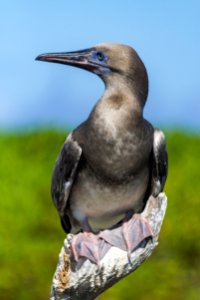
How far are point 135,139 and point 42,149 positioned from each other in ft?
23.3

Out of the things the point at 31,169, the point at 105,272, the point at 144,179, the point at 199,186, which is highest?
the point at 31,169

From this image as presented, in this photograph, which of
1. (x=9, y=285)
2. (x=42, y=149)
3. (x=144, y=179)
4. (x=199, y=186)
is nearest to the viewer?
(x=144, y=179)

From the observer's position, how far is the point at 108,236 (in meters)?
5.27

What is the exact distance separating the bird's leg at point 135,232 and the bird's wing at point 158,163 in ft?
0.70

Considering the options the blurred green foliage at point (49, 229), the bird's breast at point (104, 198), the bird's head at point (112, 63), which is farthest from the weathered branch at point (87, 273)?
the blurred green foliage at point (49, 229)

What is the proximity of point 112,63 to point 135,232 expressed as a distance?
888mm

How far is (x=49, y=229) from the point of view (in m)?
10.3

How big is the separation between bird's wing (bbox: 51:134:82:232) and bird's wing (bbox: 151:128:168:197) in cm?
42

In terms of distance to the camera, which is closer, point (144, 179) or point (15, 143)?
point (144, 179)

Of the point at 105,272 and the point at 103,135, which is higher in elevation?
the point at 103,135

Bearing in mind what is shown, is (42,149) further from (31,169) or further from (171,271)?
(171,271)

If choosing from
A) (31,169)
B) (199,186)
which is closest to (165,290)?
(199,186)

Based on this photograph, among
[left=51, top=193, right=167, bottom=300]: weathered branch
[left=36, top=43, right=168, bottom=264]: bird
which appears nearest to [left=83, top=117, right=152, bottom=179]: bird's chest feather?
[left=36, top=43, right=168, bottom=264]: bird

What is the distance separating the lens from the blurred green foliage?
902 cm
